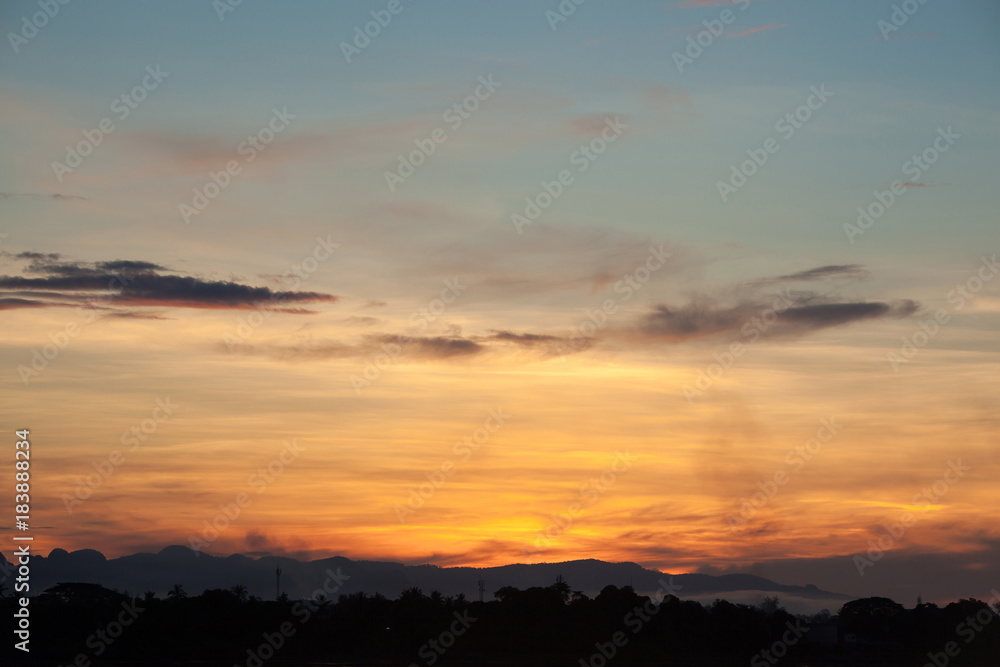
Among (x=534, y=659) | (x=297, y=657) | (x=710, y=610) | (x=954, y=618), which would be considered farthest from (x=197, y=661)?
(x=954, y=618)

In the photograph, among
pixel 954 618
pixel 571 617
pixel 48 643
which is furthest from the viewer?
pixel 954 618

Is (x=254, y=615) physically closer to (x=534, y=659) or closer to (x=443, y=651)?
(x=443, y=651)

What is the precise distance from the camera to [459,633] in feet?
545

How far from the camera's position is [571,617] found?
17162 centimetres

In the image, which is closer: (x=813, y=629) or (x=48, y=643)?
(x=48, y=643)

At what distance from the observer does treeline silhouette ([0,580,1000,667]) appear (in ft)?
507

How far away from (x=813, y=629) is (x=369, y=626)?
85.5m

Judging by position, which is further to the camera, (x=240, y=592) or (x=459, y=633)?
(x=240, y=592)

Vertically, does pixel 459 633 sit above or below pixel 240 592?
below

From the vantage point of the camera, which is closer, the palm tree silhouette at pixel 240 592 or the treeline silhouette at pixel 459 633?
the treeline silhouette at pixel 459 633

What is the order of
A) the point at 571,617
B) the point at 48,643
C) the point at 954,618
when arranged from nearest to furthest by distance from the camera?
1. the point at 48,643
2. the point at 571,617
3. the point at 954,618

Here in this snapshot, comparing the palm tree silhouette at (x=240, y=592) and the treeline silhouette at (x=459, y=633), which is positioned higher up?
the palm tree silhouette at (x=240, y=592)

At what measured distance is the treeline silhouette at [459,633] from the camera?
507ft

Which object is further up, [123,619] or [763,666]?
[123,619]
